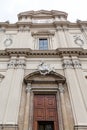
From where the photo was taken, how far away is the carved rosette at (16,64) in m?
14.8

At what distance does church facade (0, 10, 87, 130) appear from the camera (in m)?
11.5

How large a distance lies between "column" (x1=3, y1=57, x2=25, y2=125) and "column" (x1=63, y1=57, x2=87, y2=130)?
360 centimetres

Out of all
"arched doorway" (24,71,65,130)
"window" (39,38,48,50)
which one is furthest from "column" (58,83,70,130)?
"window" (39,38,48,50)

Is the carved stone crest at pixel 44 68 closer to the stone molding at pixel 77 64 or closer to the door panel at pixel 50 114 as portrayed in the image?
the stone molding at pixel 77 64

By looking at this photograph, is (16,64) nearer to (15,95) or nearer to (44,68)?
(44,68)

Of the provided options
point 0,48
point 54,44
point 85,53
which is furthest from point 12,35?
point 85,53

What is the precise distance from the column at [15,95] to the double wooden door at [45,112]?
1.37 meters

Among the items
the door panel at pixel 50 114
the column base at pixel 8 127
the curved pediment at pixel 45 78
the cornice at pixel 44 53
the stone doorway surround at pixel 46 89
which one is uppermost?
the cornice at pixel 44 53

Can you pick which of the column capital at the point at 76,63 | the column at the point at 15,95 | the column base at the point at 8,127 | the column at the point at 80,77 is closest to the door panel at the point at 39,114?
the column at the point at 15,95

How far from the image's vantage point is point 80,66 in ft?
48.8

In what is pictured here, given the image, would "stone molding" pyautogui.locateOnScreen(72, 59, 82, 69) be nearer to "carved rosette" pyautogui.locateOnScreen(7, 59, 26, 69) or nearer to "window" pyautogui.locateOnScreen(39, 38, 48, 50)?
"window" pyautogui.locateOnScreen(39, 38, 48, 50)

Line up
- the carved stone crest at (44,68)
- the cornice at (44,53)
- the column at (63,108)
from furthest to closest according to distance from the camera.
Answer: the cornice at (44,53) < the carved stone crest at (44,68) < the column at (63,108)

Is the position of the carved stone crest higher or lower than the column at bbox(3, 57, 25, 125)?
higher

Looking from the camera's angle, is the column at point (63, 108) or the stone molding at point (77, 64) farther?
the stone molding at point (77, 64)
